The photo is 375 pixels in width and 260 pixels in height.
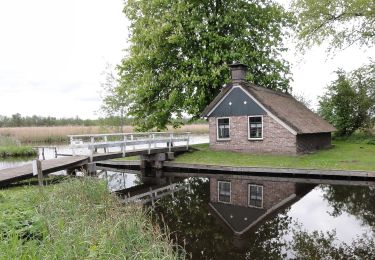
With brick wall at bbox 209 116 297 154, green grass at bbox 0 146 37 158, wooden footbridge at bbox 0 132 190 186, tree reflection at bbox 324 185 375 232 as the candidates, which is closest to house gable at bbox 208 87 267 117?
brick wall at bbox 209 116 297 154

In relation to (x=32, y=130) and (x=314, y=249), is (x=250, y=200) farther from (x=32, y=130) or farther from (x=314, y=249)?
(x=32, y=130)

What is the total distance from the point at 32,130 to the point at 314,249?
1338 inches

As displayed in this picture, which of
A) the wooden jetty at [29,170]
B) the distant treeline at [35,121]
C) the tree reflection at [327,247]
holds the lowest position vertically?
the tree reflection at [327,247]

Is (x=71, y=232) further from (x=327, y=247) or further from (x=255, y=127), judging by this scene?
(x=255, y=127)

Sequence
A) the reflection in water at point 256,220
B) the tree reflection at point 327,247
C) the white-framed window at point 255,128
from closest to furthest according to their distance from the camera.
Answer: the tree reflection at point 327,247 → the reflection in water at point 256,220 → the white-framed window at point 255,128

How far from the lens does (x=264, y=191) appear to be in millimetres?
13859

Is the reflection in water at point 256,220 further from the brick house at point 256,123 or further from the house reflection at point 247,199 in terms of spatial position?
the brick house at point 256,123

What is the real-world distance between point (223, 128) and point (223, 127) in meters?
0.08

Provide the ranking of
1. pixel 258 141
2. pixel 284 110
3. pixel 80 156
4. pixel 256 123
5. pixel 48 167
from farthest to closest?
pixel 284 110, pixel 256 123, pixel 258 141, pixel 80 156, pixel 48 167

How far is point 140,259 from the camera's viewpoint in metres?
5.02

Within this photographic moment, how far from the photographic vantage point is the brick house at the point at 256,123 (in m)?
20.8

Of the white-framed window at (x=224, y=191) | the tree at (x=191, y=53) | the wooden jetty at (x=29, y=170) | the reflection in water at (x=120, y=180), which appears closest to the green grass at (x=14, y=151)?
the tree at (x=191, y=53)

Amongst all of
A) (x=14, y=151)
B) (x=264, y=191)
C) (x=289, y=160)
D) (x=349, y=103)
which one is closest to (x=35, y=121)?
(x=14, y=151)

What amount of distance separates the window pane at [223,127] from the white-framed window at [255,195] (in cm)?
832
